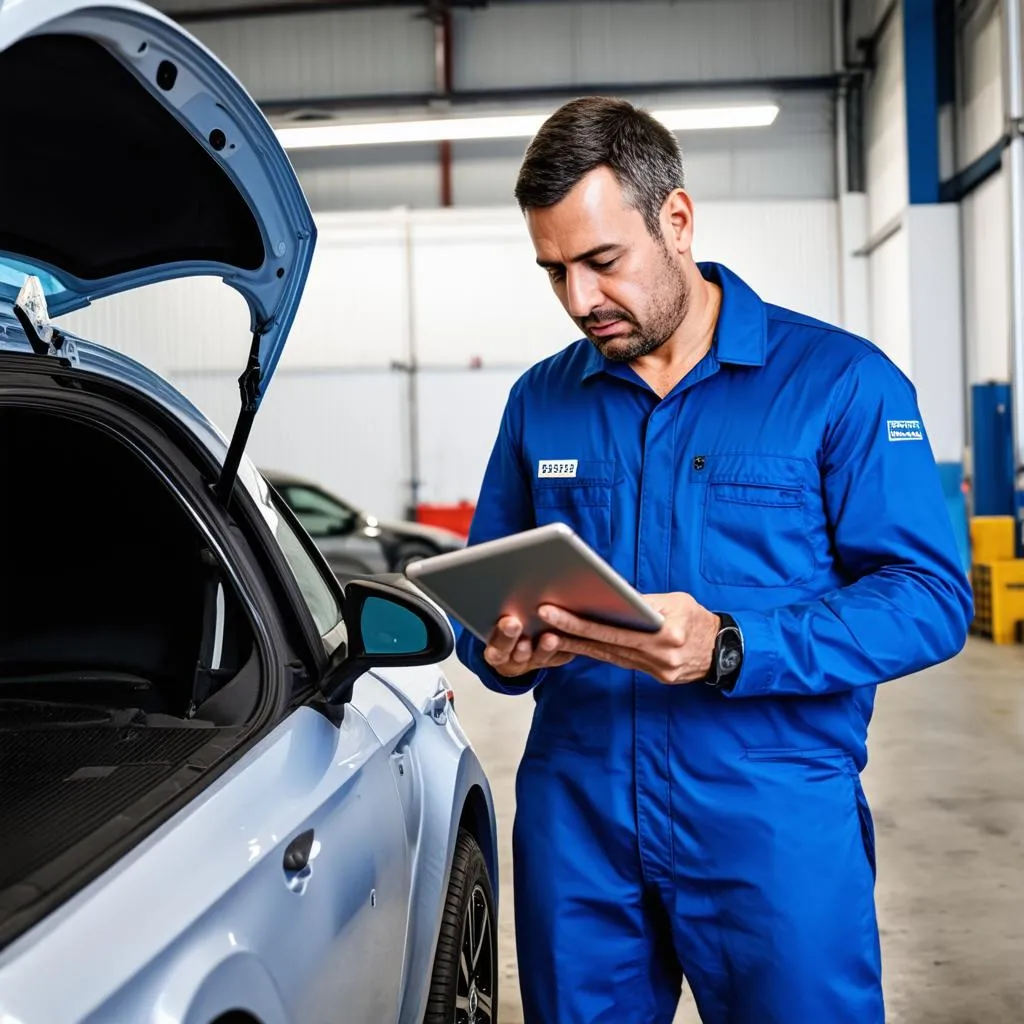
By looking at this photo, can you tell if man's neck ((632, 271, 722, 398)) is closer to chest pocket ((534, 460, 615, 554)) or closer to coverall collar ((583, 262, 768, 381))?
Answer: coverall collar ((583, 262, 768, 381))

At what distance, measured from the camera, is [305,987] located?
4.51ft

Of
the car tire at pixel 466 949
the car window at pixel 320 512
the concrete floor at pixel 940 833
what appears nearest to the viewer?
the car tire at pixel 466 949

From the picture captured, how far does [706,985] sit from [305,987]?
0.57m

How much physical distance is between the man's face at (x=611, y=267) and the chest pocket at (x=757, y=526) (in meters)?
0.22

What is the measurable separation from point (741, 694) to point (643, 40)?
14303 millimetres

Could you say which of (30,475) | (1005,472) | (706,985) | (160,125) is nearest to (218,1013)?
(706,985)

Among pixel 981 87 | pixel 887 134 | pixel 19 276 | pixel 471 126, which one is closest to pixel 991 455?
pixel 981 87

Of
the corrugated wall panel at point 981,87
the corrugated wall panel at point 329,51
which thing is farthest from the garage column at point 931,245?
the corrugated wall panel at point 329,51

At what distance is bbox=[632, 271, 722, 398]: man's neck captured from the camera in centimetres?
172

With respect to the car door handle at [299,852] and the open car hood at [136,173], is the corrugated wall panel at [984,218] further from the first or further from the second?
the car door handle at [299,852]

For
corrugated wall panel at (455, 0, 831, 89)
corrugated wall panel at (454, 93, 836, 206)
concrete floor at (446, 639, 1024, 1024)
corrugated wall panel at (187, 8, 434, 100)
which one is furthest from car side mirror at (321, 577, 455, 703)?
corrugated wall panel at (187, 8, 434, 100)

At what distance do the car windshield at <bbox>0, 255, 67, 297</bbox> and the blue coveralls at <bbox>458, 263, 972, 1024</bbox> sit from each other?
32.4 inches

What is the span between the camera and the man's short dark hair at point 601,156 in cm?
159

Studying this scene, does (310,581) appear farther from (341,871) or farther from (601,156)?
(601,156)
